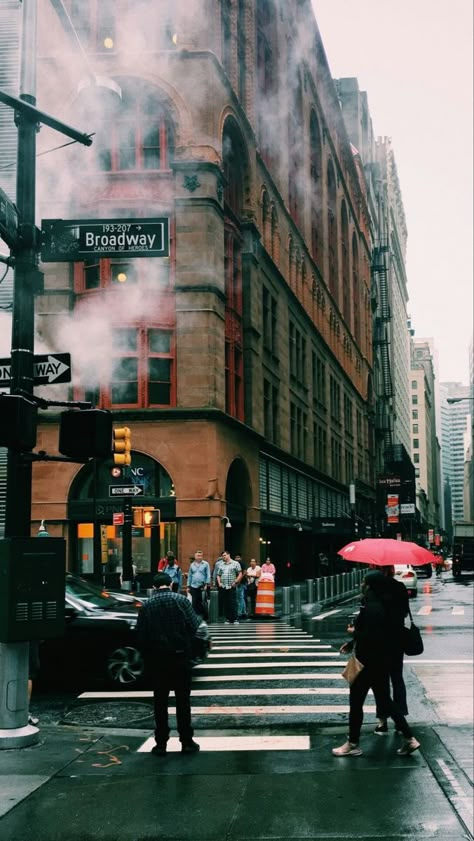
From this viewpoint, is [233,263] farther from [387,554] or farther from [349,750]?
[349,750]

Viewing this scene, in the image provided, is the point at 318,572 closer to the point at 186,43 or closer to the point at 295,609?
the point at 295,609

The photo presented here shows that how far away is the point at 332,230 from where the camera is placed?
5322cm

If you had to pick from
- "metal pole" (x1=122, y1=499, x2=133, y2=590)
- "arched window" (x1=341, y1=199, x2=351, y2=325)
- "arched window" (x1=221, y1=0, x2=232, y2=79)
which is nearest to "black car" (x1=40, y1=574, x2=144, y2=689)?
"metal pole" (x1=122, y1=499, x2=133, y2=590)

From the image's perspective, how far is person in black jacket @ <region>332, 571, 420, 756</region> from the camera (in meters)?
6.55

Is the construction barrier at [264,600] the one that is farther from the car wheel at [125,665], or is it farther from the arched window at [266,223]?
the arched window at [266,223]

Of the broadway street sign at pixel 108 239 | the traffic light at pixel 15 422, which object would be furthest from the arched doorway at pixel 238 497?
the traffic light at pixel 15 422

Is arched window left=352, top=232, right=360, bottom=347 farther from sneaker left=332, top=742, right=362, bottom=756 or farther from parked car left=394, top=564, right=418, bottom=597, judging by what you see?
sneaker left=332, top=742, right=362, bottom=756

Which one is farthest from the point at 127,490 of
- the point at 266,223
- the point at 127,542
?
the point at 266,223

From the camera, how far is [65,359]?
7832mm

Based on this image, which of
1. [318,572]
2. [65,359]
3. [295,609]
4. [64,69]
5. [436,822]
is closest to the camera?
[436,822]

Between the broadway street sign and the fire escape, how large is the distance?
7040 centimetres

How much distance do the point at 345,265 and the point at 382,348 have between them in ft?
82.1

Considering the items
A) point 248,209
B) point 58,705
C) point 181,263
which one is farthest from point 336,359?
point 58,705

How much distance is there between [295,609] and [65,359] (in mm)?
13909
